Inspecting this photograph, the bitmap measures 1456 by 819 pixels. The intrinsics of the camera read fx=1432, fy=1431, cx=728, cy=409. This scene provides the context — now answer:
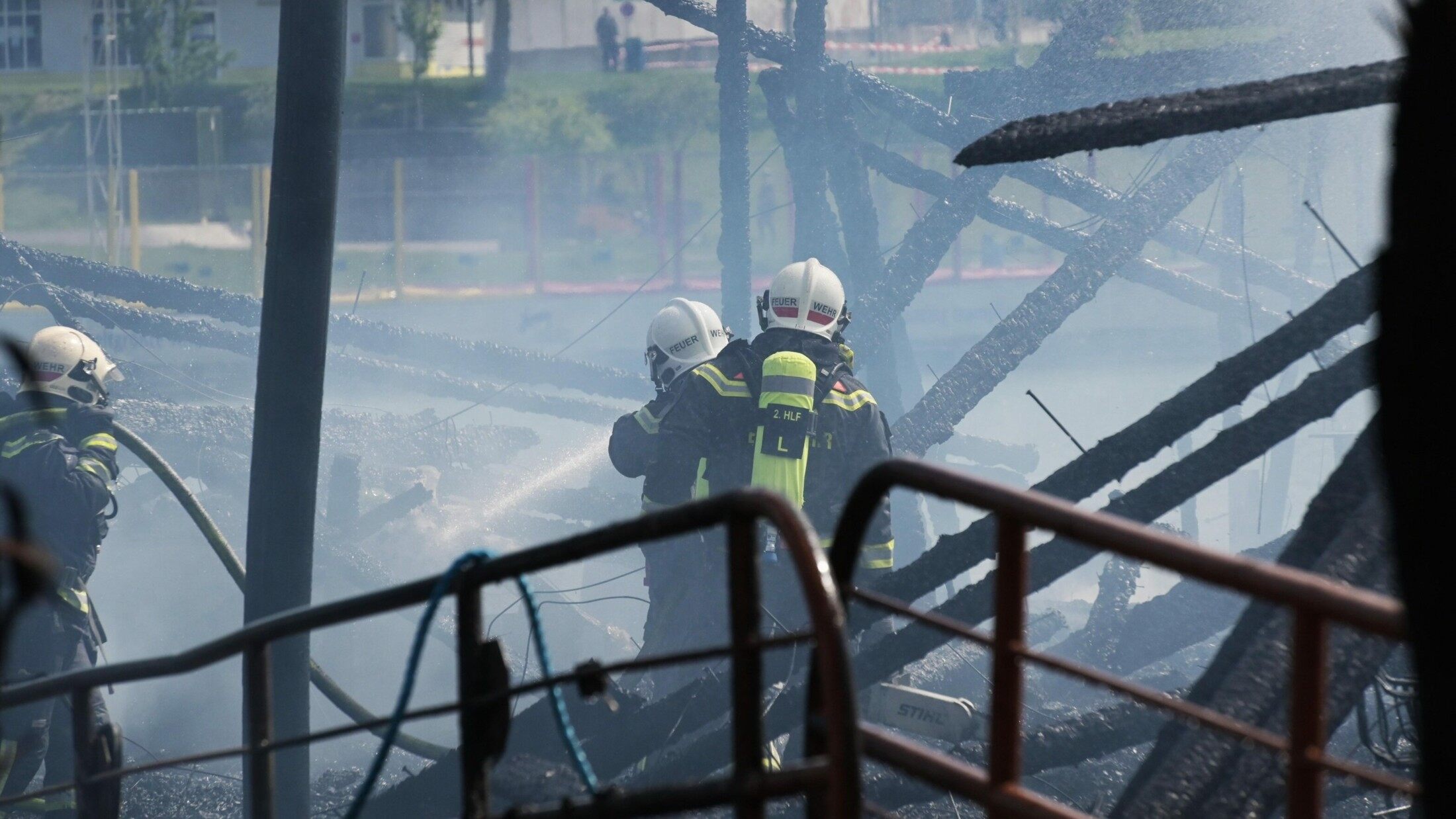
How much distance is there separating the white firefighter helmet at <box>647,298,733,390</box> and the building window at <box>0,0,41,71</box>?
22941mm

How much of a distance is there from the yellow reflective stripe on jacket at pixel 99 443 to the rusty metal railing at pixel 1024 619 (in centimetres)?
468

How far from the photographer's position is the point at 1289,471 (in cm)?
1512

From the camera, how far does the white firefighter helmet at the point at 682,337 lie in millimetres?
6777

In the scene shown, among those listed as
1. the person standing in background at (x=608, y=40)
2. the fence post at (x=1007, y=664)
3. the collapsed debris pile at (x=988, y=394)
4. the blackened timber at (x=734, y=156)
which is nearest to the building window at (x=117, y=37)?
the person standing in background at (x=608, y=40)

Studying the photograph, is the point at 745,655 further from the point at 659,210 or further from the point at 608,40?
the point at 608,40

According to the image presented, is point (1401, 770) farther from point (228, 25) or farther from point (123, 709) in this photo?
point (228, 25)

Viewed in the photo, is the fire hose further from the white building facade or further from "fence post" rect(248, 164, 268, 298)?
the white building facade

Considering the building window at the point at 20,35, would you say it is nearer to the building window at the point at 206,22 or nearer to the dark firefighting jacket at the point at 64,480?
the building window at the point at 206,22

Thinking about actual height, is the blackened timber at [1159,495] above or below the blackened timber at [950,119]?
below

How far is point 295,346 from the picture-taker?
17.8ft

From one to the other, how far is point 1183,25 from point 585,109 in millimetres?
14729

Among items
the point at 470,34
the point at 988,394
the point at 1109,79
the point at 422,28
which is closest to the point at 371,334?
the point at 988,394

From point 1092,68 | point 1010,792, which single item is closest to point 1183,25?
point 1092,68

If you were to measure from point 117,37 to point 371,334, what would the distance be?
11.4 metres
